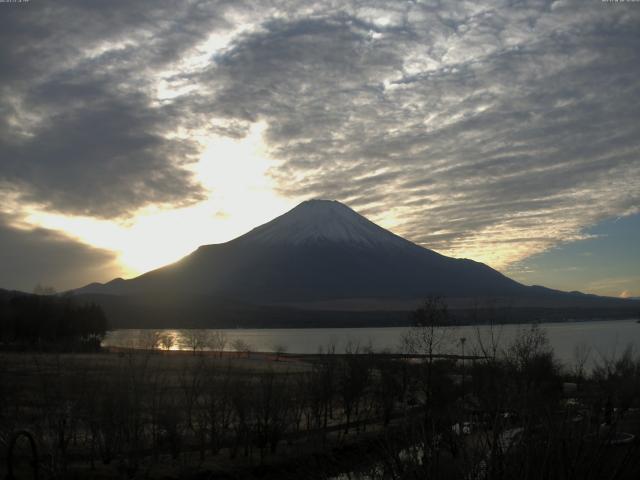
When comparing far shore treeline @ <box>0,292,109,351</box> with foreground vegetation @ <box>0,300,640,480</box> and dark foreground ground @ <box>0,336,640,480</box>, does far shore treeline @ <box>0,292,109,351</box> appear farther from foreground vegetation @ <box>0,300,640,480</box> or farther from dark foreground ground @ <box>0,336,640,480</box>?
dark foreground ground @ <box>0,336,640,480</box>

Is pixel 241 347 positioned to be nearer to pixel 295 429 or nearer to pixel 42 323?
pixel 42 323

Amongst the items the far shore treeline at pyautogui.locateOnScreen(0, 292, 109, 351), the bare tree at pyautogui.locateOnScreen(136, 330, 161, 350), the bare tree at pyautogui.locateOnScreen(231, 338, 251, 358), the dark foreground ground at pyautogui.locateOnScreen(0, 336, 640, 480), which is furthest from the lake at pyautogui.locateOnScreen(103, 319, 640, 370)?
the dark foreground ground at pyautogui.locateOnScreen(0, 336, 640, 480)

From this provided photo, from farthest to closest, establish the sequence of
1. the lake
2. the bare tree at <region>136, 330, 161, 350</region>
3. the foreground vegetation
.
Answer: the bare tree at <region>136, 330, 161, 350</region>
the lake
the foreground vegetation

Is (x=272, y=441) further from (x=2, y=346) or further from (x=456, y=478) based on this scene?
(x=2, y=346)

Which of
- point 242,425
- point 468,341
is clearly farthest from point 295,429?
point 468,341

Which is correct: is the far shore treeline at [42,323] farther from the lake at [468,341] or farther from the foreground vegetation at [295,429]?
the foreground vegetation at [295,429]

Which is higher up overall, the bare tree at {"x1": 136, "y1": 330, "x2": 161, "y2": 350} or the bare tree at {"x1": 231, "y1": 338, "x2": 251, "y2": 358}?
the bare tree at {"x1": 136, "y1": 330, "x2": 161, "y2": 350}

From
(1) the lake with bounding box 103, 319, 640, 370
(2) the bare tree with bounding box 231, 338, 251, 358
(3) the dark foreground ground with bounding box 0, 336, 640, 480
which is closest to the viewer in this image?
(3) the dark foreground ground with bounding box 0, 336, 640, 480

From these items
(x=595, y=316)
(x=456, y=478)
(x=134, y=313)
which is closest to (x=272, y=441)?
(x=456, y=478)

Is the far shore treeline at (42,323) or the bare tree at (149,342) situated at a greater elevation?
the far shore treeline at (42,323)

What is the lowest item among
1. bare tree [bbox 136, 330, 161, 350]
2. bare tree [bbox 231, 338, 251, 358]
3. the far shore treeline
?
bare tree [bbox 231, 338, 251, 358]

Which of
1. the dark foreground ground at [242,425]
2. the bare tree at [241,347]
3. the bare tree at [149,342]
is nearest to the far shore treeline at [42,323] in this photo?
the bare tree at [149,342]

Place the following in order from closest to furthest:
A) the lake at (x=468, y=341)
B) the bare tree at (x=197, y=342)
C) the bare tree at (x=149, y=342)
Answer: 1. the lake at (x=468, y=341)
2. the bare tree at (x=149, y=342)
3. the bare tree at (x=197, y=342)

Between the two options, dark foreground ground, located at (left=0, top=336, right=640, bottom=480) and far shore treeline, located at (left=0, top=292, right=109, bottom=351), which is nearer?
dark foreground ground, located at (left=0, top=336, right=640, bottom=480)
